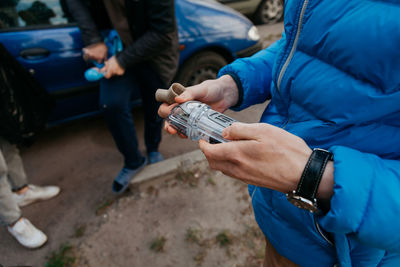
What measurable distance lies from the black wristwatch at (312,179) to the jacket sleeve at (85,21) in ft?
6.88

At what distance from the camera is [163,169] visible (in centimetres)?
262

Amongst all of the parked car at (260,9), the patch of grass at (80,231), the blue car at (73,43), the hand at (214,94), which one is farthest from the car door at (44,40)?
the parked car at (260,9)

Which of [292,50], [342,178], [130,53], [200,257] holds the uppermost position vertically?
[292,50]

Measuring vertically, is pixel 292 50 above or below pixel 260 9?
above

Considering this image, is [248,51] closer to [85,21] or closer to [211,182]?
[211,182]

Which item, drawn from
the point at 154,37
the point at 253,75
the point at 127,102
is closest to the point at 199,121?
the point at 253,75

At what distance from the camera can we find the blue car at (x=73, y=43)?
7.72ft

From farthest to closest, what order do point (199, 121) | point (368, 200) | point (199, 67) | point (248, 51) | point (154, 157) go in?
point (248, 51) < point (199, 67) < point (154, 157) < point (199, 121) < point (368, 200)

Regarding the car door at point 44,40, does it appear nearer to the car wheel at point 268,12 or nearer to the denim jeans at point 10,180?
the denim jeans at point 10,180

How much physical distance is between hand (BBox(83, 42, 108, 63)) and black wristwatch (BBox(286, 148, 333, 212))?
203 cm

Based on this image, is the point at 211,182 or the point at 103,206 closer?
the point at 103,206

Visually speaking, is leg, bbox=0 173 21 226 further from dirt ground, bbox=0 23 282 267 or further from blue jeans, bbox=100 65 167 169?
blue jeans, bbox=100 65 167 169

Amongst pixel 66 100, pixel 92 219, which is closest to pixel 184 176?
pixel 92 219

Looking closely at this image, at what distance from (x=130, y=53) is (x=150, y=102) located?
0.55 metres
